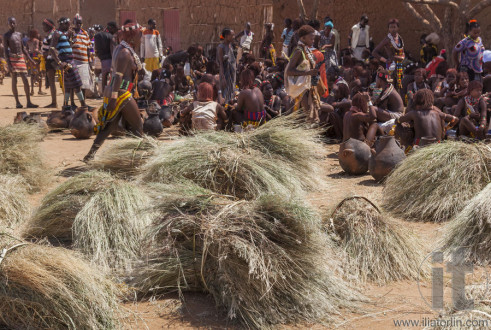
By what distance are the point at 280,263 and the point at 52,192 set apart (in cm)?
209

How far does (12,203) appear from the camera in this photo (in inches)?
204

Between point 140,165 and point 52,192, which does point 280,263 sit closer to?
point 52,192

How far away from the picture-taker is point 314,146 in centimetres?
588

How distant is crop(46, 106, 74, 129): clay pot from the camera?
32.8 ft

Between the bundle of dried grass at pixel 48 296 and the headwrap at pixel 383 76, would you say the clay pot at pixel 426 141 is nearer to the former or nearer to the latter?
the headwrap at pixel 383 76

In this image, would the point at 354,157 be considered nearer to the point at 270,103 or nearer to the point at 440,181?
the point at 440,181

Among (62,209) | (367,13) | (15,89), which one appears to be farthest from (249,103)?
(367,13)

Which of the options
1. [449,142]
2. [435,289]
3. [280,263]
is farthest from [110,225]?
[449,142]

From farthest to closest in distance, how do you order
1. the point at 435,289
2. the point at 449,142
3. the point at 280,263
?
1. the point at 449,142
2. the point at 435,289
3. the point at 280,263

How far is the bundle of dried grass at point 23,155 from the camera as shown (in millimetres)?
6137

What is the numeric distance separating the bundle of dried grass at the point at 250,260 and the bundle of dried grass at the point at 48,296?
0.54 metres

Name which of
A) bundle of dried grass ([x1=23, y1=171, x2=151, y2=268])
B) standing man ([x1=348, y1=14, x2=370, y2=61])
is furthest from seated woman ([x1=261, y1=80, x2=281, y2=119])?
standing man ([x1=348, y1=14, x2=370, y2=61])

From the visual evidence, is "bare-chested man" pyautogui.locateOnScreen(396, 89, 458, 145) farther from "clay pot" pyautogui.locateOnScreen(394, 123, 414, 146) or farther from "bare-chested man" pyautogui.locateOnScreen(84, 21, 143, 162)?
"bare-chested man" pyautogui.locateOnScreen(84, 21, 143, 162)

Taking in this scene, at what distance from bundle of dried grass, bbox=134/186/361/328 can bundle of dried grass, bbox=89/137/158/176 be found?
2.18 meters
